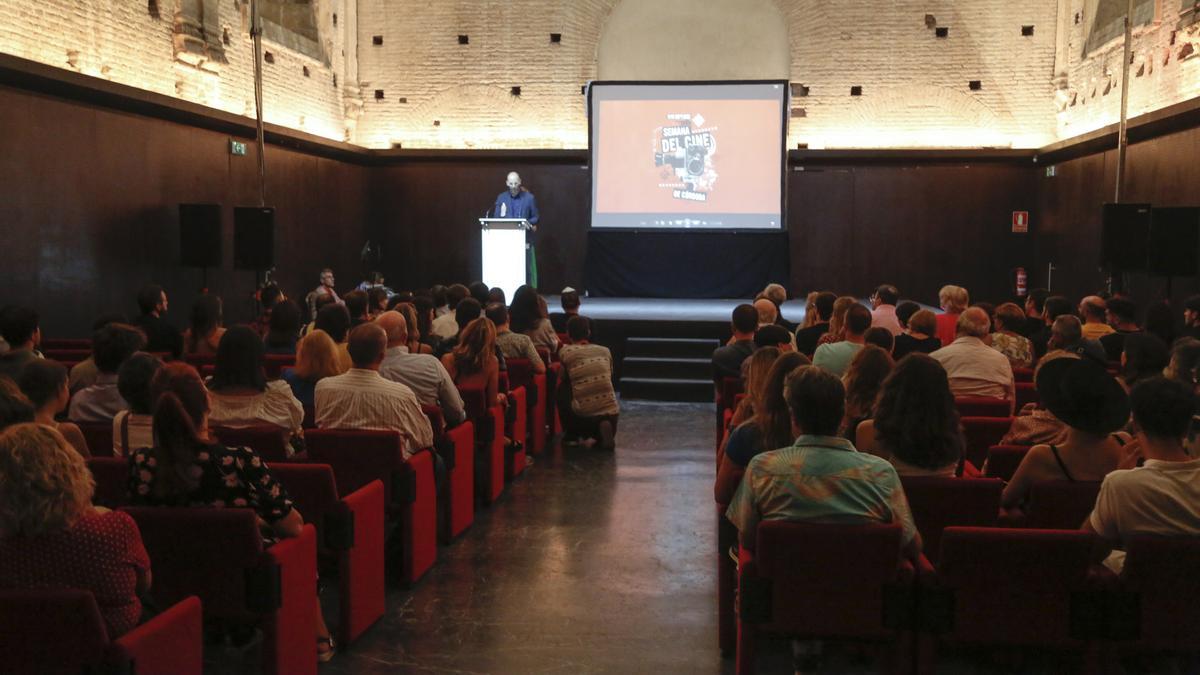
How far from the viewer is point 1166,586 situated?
2736 millimetres

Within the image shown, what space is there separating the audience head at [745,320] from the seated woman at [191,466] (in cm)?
411

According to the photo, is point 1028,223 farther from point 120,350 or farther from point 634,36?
point 120,350

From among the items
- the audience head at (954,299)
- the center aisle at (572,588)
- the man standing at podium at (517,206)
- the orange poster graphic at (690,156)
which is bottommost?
the center aisle at (572,588)

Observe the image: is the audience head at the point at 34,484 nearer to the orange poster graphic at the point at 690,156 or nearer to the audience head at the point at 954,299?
the audience head at the point at 954,299

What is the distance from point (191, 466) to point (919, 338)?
434 centimetres

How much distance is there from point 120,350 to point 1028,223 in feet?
42.6

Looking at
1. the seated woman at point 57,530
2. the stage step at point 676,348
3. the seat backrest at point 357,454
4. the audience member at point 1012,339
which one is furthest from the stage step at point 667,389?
the seated woman at point 57,530

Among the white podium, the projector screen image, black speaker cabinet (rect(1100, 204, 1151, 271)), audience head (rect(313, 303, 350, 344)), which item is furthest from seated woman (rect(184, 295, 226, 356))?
the projector screen image

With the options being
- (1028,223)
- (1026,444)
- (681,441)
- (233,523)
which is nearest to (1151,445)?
(1026,444)

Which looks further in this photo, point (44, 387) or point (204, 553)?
point (44, 387)

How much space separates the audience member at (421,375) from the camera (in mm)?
5141

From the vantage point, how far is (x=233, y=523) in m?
2.91

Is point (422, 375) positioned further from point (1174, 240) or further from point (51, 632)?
point (1174, 240)

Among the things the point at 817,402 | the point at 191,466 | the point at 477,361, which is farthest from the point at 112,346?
the point at 817,402
